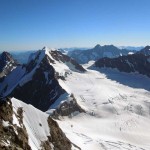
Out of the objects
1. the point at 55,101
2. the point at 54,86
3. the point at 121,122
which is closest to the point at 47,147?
the point at 121,122

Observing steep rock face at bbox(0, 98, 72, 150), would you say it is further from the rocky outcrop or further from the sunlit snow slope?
the sunlit snow slope

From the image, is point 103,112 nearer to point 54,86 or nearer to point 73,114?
point 73,114

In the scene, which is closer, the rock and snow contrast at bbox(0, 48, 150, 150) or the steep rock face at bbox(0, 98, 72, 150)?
the steep rock face at bbox(0, 98, 72, 150)

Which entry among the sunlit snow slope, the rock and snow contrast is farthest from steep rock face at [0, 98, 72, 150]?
the sunlit snow slope

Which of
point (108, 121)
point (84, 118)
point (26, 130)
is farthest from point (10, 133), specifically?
point (108, 121)

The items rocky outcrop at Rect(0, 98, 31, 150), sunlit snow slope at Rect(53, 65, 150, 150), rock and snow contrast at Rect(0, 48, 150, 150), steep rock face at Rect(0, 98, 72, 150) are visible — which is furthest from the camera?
sunlit snow slope at Rect(53, 65, 150, 150)

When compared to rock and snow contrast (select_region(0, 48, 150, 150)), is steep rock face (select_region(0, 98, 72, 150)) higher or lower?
higher

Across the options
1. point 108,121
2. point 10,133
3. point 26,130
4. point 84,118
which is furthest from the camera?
point 84,118

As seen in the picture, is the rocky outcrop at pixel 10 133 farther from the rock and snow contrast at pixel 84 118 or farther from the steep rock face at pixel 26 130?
the rock and snow contrast at pixel 84 118

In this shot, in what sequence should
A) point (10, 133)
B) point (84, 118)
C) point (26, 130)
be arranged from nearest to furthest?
point (10, 133), point (26, 130), point (84, 118)

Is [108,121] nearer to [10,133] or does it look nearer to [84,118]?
[84,118]

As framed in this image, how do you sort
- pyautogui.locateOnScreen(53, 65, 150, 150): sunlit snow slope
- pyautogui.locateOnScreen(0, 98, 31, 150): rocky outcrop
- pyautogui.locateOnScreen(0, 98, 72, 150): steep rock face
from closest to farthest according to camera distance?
1. pyautogui.locateOnScreen(0, 98, 31, 150): rocky outcrop
2. pyautogui.locateOnScreen(0, 98, 72, 150): steep rock face
3. pyautogui.locateOnScreen(53, 65, 150, 150): sunlit snow slope
